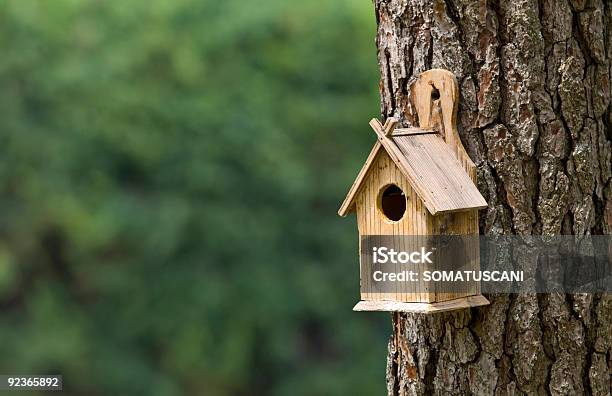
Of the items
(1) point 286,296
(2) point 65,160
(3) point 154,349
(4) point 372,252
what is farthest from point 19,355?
(4) point 372,252

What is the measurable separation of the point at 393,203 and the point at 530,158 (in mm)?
307

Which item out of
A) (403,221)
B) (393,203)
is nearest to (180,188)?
(393,203)

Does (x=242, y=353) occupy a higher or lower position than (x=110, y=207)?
lower

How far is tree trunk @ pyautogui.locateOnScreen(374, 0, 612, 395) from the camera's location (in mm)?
2023

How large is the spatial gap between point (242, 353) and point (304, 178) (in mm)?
1480

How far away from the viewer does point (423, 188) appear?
6.20 feet

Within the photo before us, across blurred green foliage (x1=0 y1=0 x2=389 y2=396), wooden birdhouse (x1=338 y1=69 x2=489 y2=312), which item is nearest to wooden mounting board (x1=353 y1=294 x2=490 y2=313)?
wooden birdhouse (x1=338 y1=69 x2=489 y2=312)

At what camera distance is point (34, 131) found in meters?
7.49

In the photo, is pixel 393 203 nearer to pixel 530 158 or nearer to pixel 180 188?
pixel 530 158

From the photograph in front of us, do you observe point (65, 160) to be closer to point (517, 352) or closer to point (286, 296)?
point (286, 296)

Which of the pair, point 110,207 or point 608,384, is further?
point 110,207

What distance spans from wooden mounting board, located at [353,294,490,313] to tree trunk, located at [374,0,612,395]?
0.20 feet

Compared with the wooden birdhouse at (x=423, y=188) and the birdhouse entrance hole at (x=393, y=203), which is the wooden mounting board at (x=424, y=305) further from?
the birdhouse entrance hole at (x=393, y=203)

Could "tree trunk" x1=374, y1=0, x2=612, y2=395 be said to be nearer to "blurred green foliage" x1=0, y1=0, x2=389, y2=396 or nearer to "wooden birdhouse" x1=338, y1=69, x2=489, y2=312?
"wooden birdhouse" x1=338, y1=69, x2=489, y2=312
